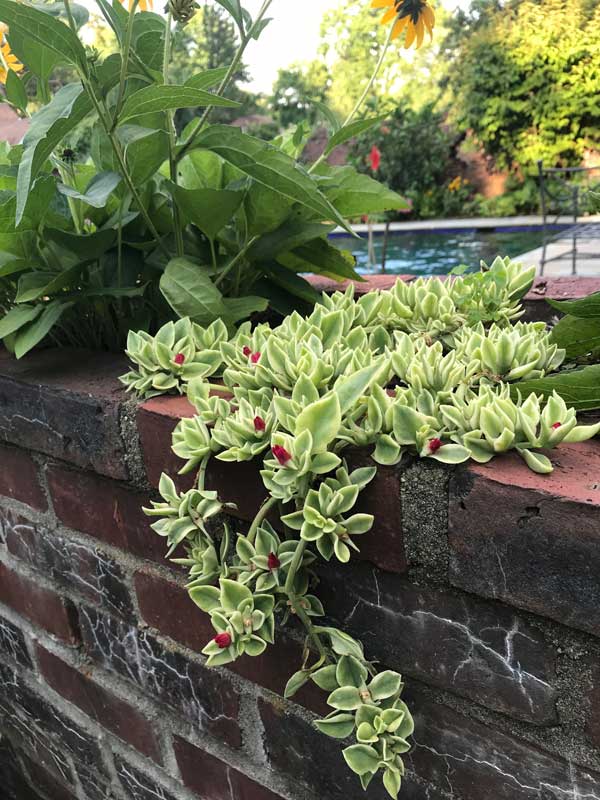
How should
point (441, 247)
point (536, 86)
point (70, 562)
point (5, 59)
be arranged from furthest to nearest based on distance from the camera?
point (536, 86), point (441, 247), point (5, 59), point (70, 562)

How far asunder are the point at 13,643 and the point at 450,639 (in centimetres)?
Answer: 105

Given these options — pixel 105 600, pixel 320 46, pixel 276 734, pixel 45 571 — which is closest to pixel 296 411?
pixel 276 734

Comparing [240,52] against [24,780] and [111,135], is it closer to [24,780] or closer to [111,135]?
[111,135]

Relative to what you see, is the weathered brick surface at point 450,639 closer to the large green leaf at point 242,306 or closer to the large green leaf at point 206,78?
the large green leaf at point 242,306

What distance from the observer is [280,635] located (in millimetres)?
780

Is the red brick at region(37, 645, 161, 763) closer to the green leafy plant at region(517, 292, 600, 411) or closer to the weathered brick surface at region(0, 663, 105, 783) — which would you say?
the weathered brick surface at region(0, 663, 105, 783)

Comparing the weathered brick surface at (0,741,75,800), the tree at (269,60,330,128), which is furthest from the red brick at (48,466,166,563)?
the tree at (269,60,330,128)

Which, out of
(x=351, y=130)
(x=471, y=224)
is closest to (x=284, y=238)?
(x=351, y=130)

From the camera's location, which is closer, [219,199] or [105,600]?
[219,199]

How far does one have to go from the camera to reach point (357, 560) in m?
0.69

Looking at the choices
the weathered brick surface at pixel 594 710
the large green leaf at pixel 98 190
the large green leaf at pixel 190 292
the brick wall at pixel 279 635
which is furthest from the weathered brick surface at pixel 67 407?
the weathered brick surface at pixel 594 710

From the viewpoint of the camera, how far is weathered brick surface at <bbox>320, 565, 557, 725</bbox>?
59 centimetres

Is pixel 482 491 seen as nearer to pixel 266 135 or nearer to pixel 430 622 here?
pixel 430 622

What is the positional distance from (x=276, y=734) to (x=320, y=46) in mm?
28358
